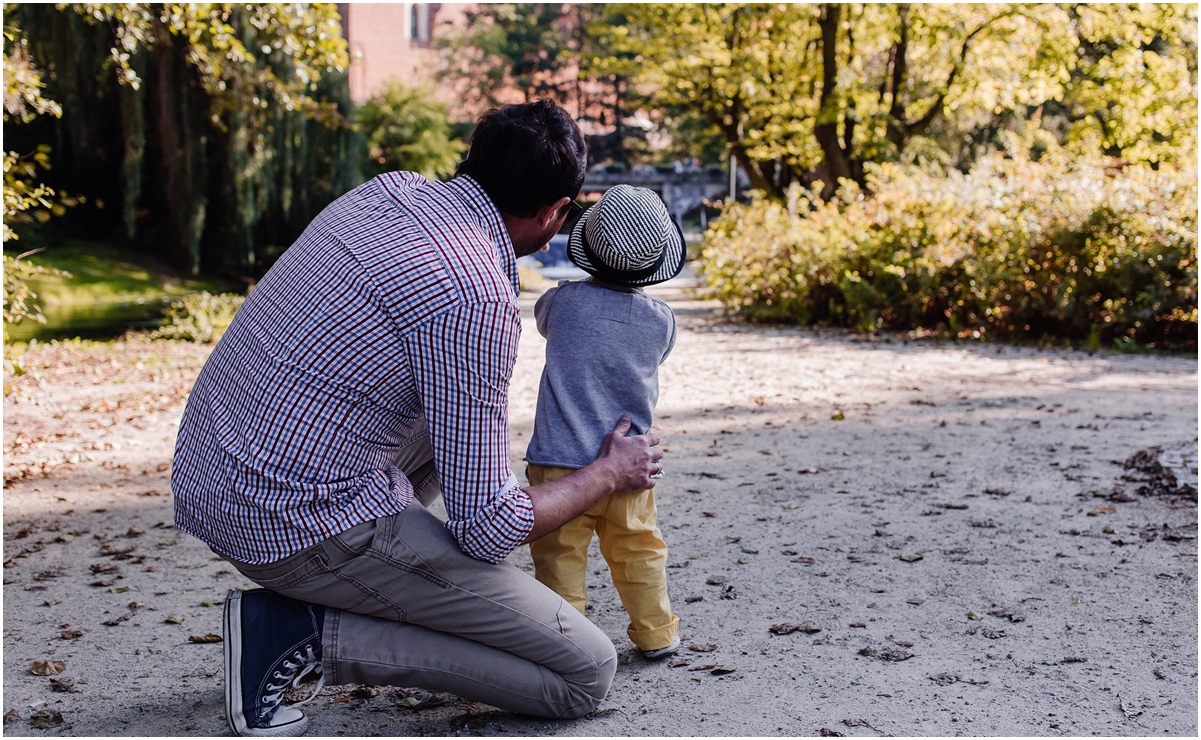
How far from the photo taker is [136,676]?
11.2 feet

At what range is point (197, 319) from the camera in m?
14.1

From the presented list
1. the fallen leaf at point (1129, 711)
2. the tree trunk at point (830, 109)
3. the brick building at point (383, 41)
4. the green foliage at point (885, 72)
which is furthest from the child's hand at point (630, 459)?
the brick building at point (383, 41)

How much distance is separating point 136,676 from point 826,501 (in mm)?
3338

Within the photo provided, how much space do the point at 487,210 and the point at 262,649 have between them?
1.23 metres

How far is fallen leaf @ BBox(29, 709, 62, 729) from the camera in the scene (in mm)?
3000

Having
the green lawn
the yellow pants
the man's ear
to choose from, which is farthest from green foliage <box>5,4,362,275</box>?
the man's ear

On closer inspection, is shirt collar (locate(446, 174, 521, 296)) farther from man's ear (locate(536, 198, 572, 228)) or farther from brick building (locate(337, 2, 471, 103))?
brick building (locate(337, 2, 471, 103))

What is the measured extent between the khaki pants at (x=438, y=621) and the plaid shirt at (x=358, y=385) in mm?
66

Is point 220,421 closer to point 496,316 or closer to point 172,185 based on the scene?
point 496,316

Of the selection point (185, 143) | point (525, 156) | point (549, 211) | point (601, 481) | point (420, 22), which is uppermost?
point (420, 22)

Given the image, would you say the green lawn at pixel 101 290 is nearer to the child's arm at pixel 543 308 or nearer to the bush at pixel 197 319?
the bush at pixel 197 319

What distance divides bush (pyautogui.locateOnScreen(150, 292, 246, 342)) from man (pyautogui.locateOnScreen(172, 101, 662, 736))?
36.2ft

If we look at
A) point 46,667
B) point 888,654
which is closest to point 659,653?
point 888,654

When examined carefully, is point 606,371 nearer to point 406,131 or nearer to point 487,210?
point 487,210
